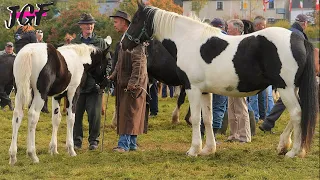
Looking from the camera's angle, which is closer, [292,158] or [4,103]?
[292,158]

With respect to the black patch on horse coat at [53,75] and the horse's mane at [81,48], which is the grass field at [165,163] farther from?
the horse's mane at [81,48]

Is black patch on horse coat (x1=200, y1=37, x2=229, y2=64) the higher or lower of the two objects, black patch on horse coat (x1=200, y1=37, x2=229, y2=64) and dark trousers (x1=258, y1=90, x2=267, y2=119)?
the higher

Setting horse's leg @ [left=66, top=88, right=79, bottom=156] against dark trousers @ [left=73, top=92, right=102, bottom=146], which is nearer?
horse's leg @ [left=66, top=88, right=79, bottom=156]

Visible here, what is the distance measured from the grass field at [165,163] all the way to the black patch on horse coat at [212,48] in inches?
59.6

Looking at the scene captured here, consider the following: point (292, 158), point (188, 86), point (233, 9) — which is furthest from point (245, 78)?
point (233, 9)

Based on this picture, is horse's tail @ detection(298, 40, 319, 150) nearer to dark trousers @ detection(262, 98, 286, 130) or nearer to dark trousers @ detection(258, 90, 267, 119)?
dark trousers @ detection(262, 98, 286, 130)

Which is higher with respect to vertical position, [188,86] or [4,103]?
[188,86]

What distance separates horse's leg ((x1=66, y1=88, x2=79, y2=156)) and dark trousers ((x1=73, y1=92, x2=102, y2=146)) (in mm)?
587

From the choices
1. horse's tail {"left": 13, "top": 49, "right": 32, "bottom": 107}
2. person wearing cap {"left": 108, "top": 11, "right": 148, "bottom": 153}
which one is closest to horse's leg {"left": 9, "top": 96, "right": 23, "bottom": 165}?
horse's tail {"left": 13, "top": 49, "right": 32, "bottom": 107}

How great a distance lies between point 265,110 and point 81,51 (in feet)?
19.6

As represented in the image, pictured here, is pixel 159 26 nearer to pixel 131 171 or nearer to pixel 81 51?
pixel 81 51

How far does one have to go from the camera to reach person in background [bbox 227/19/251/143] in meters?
9.34

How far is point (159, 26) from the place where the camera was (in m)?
7.75

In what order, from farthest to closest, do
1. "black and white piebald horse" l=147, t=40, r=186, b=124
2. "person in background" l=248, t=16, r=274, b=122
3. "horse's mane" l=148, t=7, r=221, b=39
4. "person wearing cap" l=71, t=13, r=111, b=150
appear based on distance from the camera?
"person in background" l=248, t=16, r=274, b=122
"black and white piebald horse" l=147, t=40, r=186, b=124
"person wearing cap" l=71, t=13, r=111, b=150
"horse's mane" l=148, t=7, r=221, b=39
